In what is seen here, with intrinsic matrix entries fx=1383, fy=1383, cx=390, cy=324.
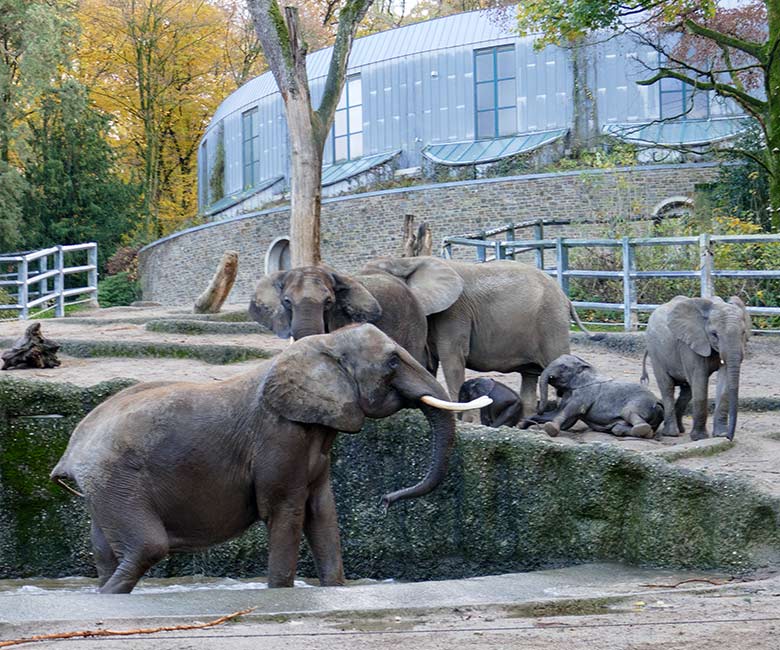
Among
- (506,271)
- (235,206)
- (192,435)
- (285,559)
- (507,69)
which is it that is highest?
(507,69)

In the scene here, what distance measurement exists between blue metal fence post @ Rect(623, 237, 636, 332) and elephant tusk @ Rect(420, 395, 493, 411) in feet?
39.8

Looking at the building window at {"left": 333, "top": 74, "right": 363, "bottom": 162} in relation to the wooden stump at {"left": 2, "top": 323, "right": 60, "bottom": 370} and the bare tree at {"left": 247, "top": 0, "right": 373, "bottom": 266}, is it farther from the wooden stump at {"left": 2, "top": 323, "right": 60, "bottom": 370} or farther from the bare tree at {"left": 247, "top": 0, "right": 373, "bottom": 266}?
the wooden stump at {"left": 2, "top": 323, "right": 60, "bottom": 370}

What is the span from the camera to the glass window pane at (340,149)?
124 feet

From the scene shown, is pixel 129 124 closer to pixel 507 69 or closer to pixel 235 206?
pixel 235 206

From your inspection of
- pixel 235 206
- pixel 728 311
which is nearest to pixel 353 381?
pixel 728 311

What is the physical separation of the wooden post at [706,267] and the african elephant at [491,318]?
5.41 meters

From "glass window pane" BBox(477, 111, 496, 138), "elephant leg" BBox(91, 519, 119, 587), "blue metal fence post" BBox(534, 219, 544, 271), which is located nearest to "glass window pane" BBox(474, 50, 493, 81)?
"glass window pane" BBox(477, 111, 496, 138)

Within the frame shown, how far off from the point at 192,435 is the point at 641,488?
2.56m

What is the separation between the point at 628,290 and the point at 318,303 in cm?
979

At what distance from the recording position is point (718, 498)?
7.46 m

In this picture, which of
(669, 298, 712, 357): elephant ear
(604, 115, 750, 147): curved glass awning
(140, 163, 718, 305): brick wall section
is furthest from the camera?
(604, 115, 750, 147): curved glass awning

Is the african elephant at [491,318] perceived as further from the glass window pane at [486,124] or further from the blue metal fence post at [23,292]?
the glass window pane at [486,124]

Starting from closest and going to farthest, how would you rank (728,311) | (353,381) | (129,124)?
(353,381) → (728,311) → (129,124)

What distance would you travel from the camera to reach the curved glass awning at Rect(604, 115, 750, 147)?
30.9 m
